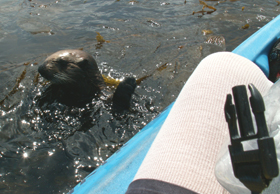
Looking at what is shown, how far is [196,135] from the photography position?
0.87 metres

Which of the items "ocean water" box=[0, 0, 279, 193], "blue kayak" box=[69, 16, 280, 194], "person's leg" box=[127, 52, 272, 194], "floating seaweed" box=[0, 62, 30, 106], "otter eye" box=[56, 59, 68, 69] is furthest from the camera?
"floating seaweed" box=[0, 62, 30, 106]

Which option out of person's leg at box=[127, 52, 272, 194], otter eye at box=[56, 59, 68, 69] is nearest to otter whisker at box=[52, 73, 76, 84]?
otter eye at box=[56, 59, 68, 69]

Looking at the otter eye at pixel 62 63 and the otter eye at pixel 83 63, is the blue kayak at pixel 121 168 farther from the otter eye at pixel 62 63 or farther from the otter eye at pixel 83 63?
the otter eye at pixel 62 63

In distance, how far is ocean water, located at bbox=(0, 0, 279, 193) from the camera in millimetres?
2186

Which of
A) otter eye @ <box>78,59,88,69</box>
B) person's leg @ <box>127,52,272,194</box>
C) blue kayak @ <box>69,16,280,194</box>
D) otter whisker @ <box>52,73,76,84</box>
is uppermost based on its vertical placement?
person's leg @ <box>127,52,272,194</box>

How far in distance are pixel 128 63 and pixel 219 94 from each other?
3062 millimetres

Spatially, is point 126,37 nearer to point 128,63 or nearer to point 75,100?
point 128,63

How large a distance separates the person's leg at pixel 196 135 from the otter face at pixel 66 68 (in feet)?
6.82

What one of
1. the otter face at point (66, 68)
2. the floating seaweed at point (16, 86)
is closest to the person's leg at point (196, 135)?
the otter face at point (66, 68)

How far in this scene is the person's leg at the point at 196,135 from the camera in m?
0.75

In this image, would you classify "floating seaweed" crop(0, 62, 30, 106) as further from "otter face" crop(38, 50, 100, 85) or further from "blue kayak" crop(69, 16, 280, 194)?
"blue kayak" crop(69, 16, 280, 194)

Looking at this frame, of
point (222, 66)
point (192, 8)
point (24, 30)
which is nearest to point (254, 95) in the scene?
point (222, 66)

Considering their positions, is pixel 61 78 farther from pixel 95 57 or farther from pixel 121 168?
pixel 121 168

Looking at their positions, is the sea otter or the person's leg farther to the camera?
the sea otter
